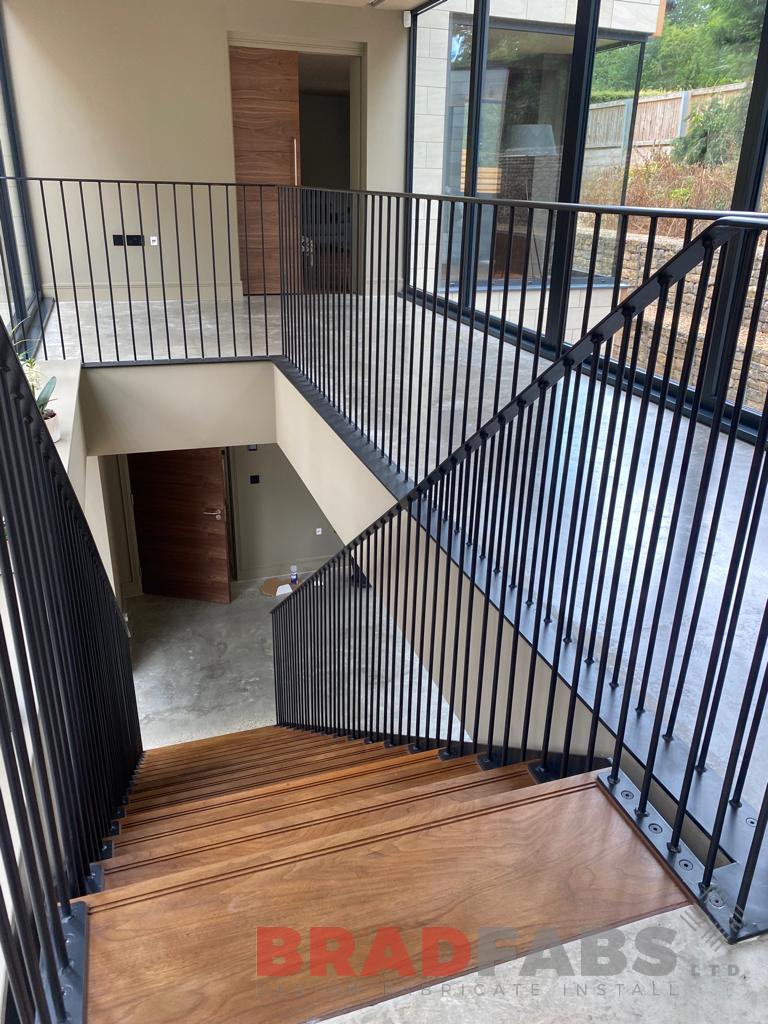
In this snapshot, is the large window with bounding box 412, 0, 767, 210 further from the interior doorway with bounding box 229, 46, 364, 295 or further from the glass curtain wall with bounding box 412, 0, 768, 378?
the interior doorway with bounding box 229, 46, 364, 295

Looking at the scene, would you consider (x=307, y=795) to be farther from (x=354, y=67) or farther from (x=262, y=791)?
(x=354, y=67)

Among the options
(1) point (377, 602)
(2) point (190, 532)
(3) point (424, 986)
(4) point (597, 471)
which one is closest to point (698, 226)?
(4) point (597, 471)

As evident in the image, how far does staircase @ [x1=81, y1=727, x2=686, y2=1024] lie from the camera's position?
3.78ft

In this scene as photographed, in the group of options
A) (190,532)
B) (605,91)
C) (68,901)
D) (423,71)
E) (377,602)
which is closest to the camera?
(68,901)

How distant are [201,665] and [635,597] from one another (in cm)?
598

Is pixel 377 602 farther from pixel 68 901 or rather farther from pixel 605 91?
pixel 605 91

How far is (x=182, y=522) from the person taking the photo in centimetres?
852

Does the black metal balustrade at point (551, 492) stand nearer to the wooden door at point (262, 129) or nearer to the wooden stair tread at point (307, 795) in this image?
the wooden stair tread at point (307, 795)

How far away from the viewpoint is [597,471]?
311 cm

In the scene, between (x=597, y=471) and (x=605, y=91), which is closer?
(x=597, y=471)

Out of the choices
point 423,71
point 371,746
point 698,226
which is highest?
point 423,71

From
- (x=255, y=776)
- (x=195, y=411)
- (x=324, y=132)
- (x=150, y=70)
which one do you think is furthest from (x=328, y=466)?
(x=324, y=132)

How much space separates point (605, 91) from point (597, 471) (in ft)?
7.94

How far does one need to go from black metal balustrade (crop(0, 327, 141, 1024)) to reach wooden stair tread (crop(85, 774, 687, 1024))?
0.33 feet
